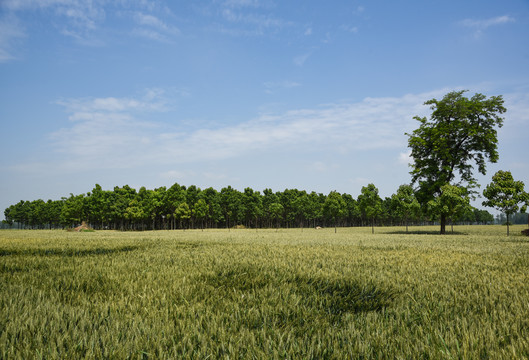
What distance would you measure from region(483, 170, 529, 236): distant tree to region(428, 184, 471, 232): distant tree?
8.07ft

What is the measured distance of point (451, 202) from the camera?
29.7 metres

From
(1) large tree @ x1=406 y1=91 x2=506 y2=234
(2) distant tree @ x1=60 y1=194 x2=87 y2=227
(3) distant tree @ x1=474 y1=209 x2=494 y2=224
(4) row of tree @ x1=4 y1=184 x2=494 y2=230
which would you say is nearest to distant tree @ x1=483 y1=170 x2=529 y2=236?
(1) large tree @ x1=406 y1=91 x2=506 y2=234

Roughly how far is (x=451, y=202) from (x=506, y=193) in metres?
5.82

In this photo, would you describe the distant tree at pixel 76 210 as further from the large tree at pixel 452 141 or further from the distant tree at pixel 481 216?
the distant tree at pixel 481 216

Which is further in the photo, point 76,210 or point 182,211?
point 76,210

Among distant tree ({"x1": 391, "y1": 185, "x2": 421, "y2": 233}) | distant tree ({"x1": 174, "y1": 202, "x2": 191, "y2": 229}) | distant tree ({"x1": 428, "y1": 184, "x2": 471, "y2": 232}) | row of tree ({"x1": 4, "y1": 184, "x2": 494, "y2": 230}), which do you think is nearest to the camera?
distant tree ({"x1": 428, "y1": 184, "x2": 471, "y2": 232})

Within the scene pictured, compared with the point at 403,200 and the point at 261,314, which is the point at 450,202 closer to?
the point at 403,200

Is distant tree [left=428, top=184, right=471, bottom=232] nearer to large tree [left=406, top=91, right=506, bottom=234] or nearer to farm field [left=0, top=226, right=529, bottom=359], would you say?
large tree [left=406, top=91, right=506, bottom=234]

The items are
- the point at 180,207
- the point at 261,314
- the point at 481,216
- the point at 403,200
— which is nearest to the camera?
the point at 261,314

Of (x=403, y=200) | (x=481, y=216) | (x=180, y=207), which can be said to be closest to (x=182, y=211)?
(x=180, y=207)

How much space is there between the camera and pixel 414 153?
113 feet

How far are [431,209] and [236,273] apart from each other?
30434mm

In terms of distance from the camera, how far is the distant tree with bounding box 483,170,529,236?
29.3 m

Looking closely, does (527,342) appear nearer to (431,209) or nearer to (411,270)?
(411,270)
